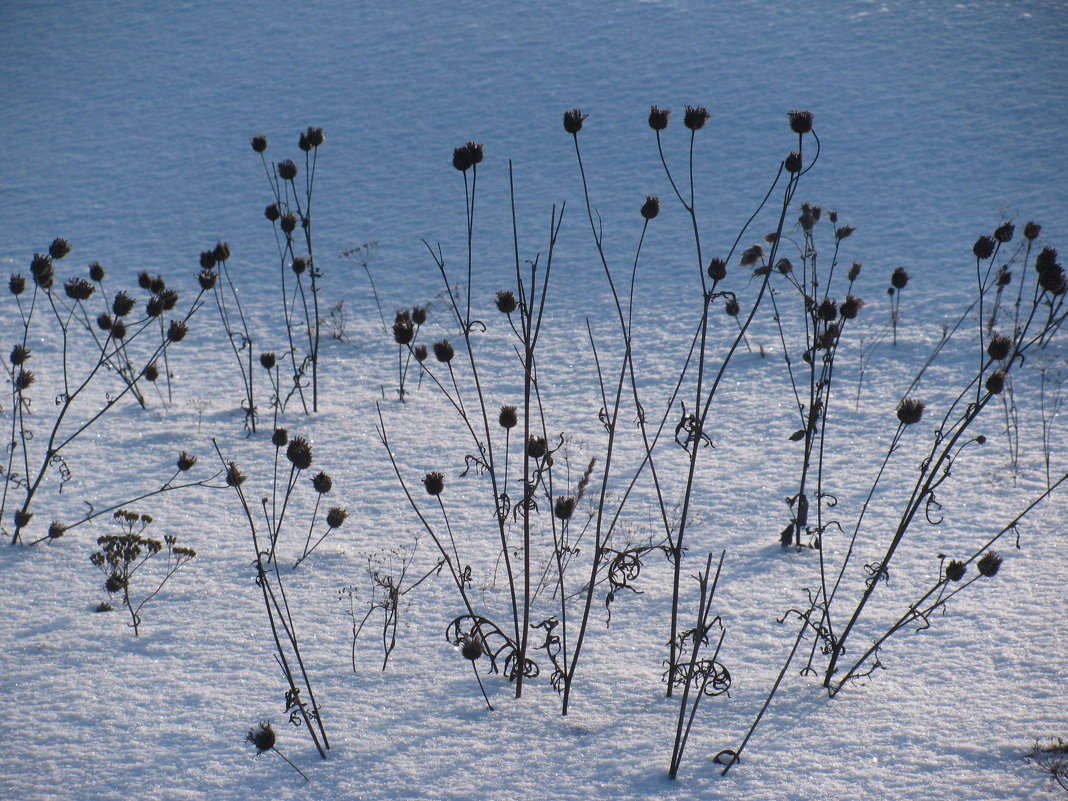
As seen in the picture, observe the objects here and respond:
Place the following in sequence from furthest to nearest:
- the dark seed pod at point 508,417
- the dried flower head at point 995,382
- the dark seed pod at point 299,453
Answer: the dark seed pod at point 299,453 < the dark seed pod at point 508,417 < the dried flower head at point 995,382

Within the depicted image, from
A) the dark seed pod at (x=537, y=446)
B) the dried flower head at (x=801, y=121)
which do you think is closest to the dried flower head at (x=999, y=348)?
the dried flower head at (x=801, y=121)

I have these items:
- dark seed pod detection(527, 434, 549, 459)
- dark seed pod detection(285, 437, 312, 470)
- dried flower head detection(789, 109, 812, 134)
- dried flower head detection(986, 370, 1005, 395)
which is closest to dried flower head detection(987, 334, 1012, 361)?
Answer: dried flower head detection(986, 370, 1005, 395)

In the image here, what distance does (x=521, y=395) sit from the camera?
4789 millimetres

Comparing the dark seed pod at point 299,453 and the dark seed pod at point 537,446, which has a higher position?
the dark seed pod at point 537,446

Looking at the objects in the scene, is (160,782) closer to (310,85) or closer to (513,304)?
(513,304)

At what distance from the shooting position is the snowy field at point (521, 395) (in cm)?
232

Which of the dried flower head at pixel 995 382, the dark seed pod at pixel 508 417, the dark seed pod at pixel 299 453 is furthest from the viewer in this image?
the dark seed pod at pixel 299 453

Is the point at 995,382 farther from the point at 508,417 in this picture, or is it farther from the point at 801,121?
the point at 508,417

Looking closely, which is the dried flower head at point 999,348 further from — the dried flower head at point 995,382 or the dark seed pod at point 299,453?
the dark seed pod at point 299,453

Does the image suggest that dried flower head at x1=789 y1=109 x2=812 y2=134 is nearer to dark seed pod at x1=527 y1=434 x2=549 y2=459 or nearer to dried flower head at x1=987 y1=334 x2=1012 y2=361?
dried flower head at x1=987 y1=334 x2=1012 y2=361

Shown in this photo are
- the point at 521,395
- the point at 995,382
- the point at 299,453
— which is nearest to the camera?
the point at 995,382

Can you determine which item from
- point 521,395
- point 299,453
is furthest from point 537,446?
point 521,395

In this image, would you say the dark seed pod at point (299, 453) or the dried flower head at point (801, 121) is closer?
the dried flower head at point (801, 121)

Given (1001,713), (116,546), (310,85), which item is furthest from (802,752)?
(310,85)
